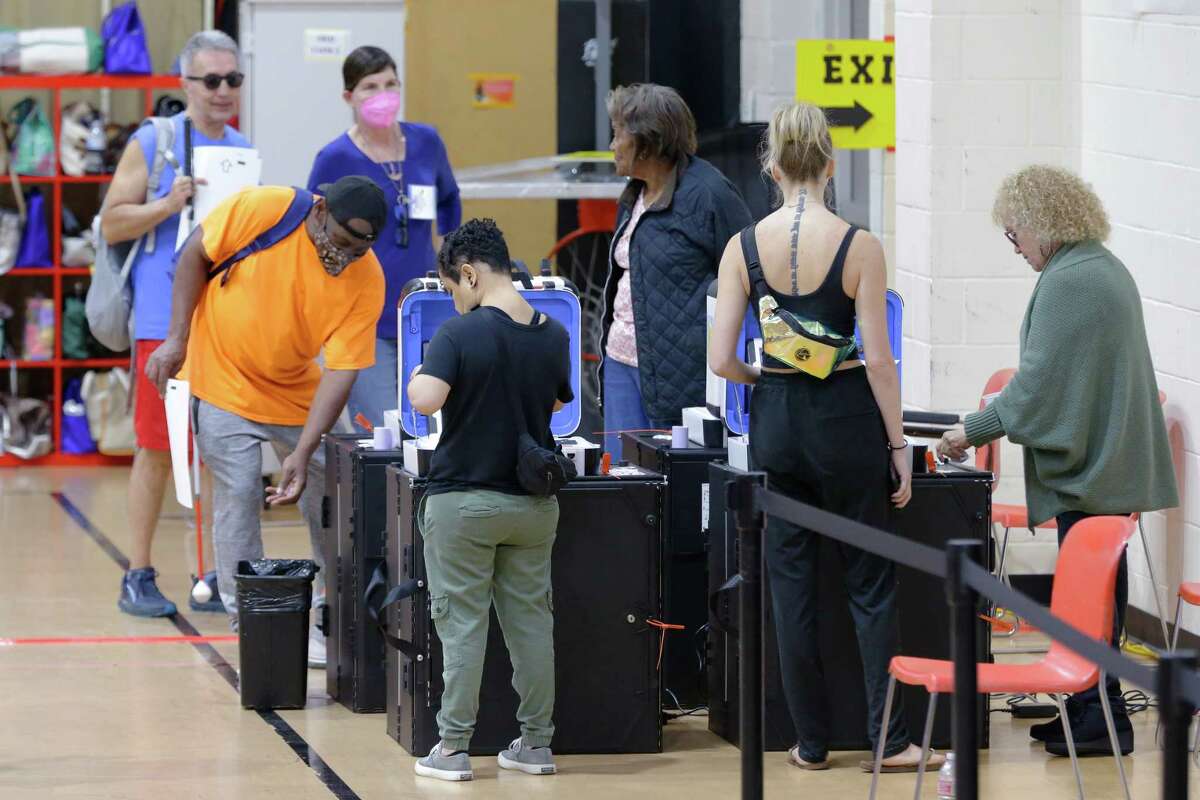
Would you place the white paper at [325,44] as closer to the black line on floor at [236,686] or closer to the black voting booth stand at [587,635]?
the black line on floor at [236,686]

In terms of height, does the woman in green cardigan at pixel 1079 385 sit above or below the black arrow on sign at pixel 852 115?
below

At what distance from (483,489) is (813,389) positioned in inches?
31.6

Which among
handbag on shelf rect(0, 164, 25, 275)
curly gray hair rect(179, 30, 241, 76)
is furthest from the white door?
curly gray hair rect(179, 30, 241, 76)

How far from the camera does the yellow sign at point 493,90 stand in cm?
1070

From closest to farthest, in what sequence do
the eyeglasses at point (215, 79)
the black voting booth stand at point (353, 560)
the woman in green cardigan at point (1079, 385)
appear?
1. the woman in green cardigan at point (1079, 385)
2. the black voting booth stand at point (353, 560)
3. the eyeglasses at point (215, 79)

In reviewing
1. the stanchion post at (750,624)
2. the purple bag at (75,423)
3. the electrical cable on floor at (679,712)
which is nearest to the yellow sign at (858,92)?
the electrical cable on floor at (679,712)

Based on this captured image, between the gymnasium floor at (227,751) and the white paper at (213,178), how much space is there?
133 centimetres

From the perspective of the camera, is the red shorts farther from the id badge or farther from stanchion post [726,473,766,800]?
stanchion post [726,473,766,800]

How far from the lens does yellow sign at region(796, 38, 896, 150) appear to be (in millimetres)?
6875

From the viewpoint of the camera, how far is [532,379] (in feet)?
15.3

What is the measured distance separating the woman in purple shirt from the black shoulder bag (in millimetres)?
2067

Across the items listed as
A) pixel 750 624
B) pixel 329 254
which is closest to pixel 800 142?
pixel 750 624

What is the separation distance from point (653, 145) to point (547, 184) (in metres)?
2.99

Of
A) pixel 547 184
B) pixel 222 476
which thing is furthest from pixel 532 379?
pixel 547 184
